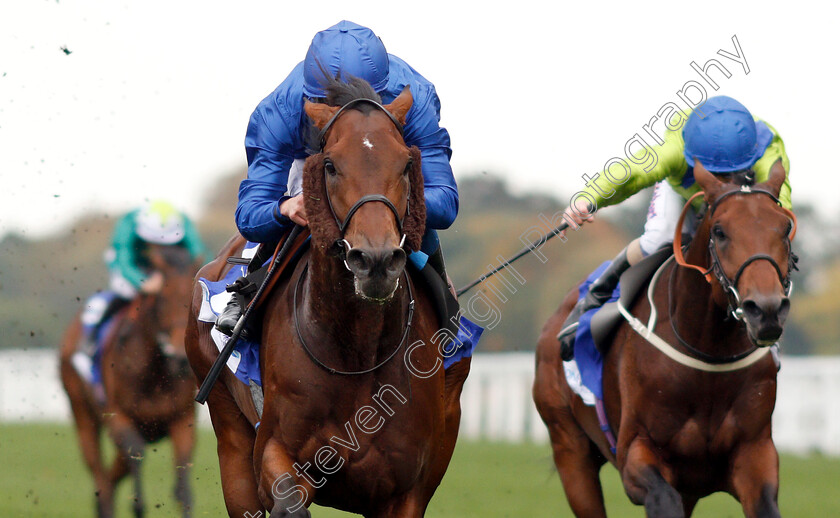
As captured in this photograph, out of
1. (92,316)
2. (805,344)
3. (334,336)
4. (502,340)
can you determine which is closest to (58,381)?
(92,316)

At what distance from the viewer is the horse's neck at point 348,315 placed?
4000 mm

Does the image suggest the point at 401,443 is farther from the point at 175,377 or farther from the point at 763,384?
the point at 175,377

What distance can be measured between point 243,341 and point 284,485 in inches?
29.9

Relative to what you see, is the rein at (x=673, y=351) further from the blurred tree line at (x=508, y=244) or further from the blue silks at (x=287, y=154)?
the blurred tree line at (x=508, y=244)

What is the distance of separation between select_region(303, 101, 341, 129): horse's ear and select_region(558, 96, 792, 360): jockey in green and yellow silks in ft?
7.03

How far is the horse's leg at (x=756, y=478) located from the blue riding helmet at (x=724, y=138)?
1.26m

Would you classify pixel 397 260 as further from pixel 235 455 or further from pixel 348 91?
pixel 235 455

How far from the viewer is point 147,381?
26.9 ft

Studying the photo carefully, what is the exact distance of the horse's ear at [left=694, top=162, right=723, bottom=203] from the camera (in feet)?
16.5

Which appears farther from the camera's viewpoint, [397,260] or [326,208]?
[326,208]

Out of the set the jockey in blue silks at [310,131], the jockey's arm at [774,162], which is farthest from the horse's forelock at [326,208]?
the jockey's arm at [774,162]

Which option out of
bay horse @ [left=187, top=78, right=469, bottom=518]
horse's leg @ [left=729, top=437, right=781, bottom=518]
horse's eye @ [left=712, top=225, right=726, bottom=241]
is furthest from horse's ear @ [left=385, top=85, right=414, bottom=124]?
horse's leg @ [left=729, top=437, right=781, bottom=518]

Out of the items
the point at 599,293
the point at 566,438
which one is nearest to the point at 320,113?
the point at 599,293

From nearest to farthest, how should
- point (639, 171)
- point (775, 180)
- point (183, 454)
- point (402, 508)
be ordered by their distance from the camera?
point (402, 508)
point (775, 180)
point (639, 171)
point (183, 454)
